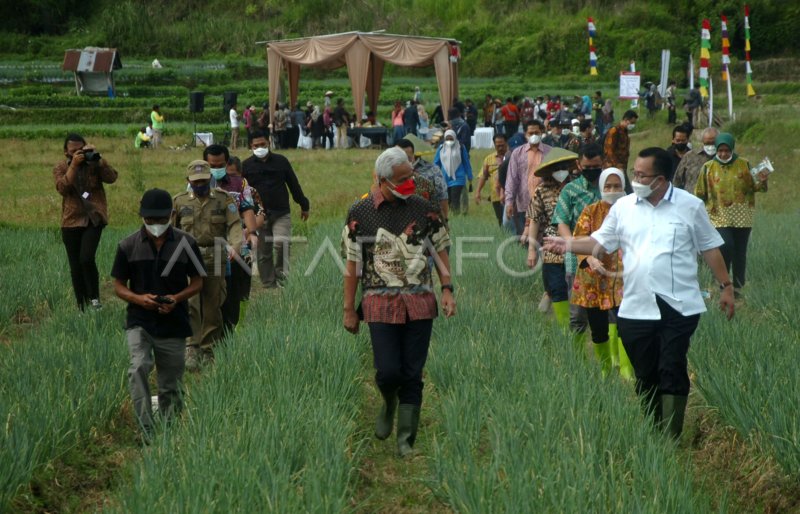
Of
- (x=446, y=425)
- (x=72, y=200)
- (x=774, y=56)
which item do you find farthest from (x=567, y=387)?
(x=774, y=56)

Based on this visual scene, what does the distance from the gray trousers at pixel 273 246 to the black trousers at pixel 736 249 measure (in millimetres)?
3989

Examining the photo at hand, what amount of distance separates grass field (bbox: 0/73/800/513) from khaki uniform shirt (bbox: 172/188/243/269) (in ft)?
2.23

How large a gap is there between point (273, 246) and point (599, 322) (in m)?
4.73

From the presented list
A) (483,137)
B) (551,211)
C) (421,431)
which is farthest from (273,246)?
(483,137)

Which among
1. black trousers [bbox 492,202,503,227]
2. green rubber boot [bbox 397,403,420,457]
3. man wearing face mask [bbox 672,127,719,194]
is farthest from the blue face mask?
black trousers [bbox 492,202,503,227]

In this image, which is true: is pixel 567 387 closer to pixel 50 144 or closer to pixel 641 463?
pixel 641 463

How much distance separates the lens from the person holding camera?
9.67m

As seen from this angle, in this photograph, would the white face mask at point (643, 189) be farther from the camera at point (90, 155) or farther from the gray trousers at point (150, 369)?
the camera at point (90, 155)

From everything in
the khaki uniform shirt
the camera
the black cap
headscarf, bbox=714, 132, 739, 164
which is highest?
headscarf, bbox=714, 132, 739, 164

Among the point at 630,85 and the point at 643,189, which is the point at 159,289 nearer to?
Result: the point at 643,189

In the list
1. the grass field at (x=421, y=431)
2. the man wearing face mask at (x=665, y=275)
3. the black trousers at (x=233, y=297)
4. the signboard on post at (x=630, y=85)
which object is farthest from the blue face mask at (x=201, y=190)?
the signboard on post at (x=630, y=85)

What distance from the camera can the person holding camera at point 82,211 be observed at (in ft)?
31.7

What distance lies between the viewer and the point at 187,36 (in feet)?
208

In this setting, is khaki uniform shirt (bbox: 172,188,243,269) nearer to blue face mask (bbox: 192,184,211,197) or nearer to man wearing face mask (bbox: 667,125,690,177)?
blue face mask (bbox: 192,184,211,197)
